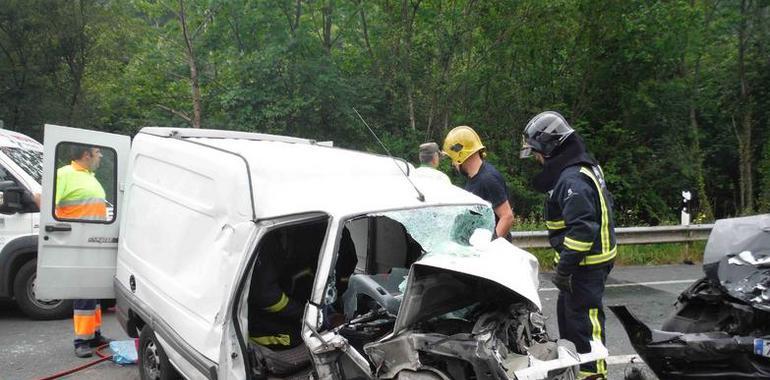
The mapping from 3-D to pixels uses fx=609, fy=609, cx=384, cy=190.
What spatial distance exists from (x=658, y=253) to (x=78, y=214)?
8.23m

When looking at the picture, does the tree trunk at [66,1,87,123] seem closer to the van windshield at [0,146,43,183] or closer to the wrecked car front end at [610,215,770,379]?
the van windshield at [0,146,43,183]

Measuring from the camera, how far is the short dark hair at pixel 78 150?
199 inches

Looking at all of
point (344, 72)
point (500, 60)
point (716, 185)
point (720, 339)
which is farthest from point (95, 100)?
point (716, 185)

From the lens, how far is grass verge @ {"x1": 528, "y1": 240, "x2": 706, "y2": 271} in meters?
9.39

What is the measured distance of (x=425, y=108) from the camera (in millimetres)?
14133

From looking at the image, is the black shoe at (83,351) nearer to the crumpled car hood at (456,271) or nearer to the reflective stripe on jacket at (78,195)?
the reflective stripe on jacket at (78,195)

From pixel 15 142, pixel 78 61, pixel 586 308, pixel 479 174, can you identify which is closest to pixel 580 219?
pixel 586 308

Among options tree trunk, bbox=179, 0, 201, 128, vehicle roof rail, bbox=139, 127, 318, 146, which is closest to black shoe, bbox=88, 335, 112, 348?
vehicle roof rail, bbox=139, 127, 318, 146

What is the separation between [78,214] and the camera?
511cm

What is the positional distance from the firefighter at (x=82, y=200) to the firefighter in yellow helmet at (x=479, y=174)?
3.01m

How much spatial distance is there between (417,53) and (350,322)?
1108 cm

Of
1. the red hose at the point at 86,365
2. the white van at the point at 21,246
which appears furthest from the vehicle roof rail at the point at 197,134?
the white van at the point at 21,246

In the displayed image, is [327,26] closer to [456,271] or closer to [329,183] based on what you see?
[329,183]

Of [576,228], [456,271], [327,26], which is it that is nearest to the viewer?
[456,271]
